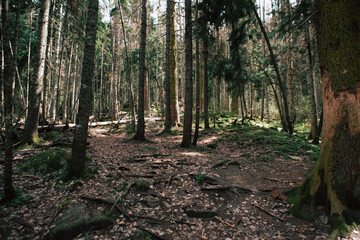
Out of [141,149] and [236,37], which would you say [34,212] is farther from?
[236,37]

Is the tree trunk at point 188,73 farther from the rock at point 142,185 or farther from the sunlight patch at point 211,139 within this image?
the rock at point 142,185

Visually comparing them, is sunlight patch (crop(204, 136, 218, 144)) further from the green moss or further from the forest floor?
the green moss

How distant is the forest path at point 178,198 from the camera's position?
3.31m

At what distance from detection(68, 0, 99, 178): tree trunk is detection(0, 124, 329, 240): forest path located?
2.00 feet

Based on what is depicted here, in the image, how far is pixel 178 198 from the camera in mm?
4422

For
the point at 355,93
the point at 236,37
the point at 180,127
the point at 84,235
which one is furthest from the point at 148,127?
the point at 355,93

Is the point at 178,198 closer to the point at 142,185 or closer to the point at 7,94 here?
the point at 142,185

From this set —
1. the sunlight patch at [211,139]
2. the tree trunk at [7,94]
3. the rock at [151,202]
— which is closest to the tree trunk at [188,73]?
the sunlight patch at [211,139]

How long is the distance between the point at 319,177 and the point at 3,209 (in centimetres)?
606

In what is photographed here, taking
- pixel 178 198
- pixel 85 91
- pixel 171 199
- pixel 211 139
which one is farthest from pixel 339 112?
pixel 211 139

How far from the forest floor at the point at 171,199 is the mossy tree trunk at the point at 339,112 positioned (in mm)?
361

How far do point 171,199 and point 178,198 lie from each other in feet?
0.58

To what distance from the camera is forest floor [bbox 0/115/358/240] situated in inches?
130

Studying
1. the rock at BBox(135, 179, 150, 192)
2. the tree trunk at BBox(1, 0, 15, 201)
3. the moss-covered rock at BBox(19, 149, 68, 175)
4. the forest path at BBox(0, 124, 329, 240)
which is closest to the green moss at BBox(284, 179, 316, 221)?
the forest path at BBox(0, 124, 329, 240)
